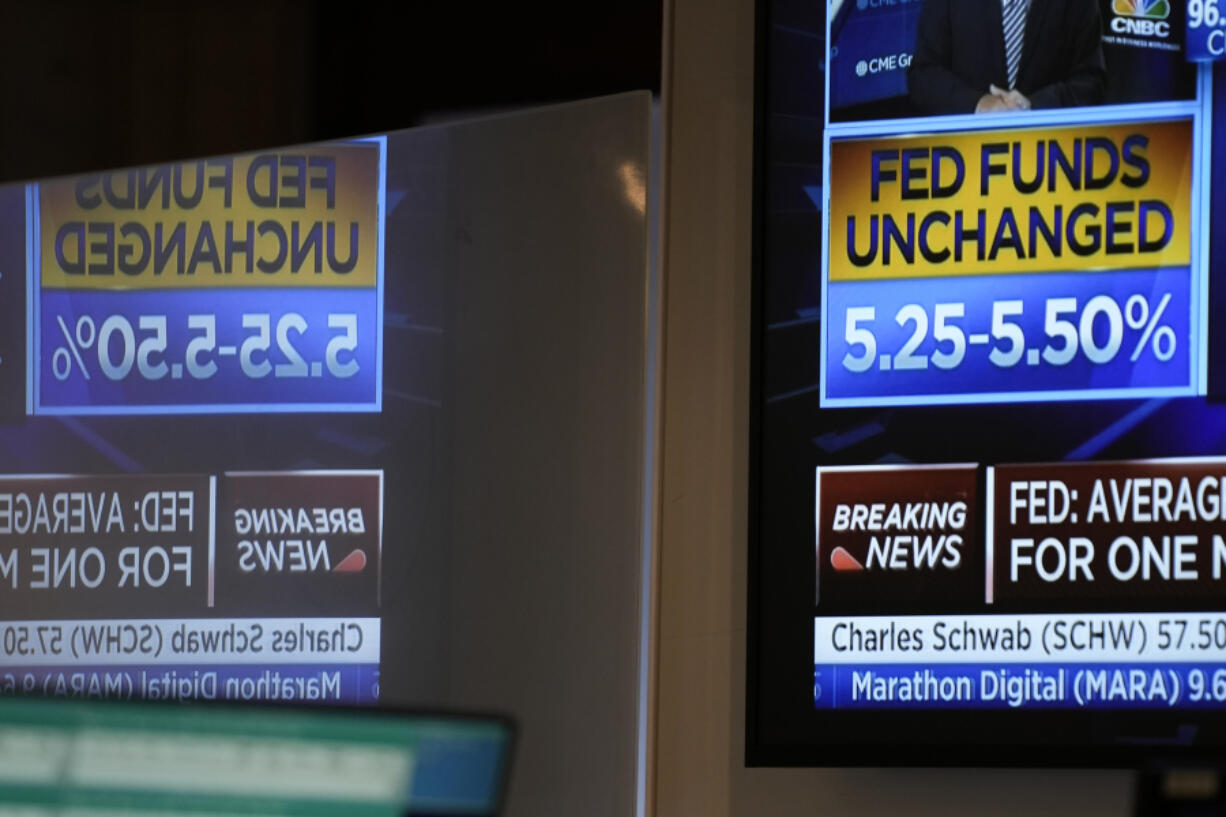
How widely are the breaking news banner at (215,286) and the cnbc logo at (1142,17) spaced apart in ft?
3.09

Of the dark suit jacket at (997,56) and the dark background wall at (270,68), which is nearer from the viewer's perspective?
the dark suit jacket at (997,56)

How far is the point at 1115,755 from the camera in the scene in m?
1.99

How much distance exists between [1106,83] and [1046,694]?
707 millimetres

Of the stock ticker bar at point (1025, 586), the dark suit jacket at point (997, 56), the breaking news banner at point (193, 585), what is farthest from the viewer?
the breaking news banner at point (193, 585)

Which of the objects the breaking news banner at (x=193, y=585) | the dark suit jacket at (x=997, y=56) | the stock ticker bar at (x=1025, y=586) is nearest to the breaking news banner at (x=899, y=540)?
the stock ticker bar at (x=1025, y=586)

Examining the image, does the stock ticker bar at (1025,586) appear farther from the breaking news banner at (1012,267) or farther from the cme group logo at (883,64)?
the cme group logo at (883,64)

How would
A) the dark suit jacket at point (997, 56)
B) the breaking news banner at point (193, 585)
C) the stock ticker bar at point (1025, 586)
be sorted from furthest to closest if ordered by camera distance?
the breaking news banner at point (193, 585), the dark suit jacket at point (997, 56), the stock ticker bar at point (1025, 586)

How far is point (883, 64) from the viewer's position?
219 cm

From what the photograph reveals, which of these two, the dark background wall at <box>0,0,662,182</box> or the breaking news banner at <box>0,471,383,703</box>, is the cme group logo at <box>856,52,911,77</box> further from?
the breaking news banner at <box>0,471,383,703</box>

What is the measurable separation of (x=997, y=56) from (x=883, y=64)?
0.45 ft

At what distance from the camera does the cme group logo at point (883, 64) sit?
2.18 m

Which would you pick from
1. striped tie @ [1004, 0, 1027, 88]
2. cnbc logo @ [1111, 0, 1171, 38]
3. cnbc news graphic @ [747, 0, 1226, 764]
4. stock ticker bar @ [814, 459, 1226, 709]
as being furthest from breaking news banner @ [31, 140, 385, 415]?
cnbc logo @ [1111, 0, 1171, 38]

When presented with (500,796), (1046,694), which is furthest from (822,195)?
(500,796)

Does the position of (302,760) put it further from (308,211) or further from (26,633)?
(308,211)
